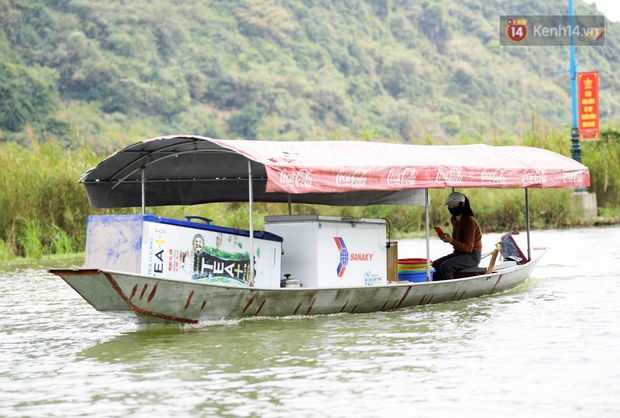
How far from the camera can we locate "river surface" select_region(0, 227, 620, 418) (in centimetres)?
717

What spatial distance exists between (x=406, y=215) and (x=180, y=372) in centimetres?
1802

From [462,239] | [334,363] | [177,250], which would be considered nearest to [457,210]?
[462,239]

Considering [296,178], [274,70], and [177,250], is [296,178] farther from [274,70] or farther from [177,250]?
[274,70]

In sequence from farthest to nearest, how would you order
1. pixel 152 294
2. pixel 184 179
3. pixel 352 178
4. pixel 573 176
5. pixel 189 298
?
pixel 573 176, pixel 184 179, pixel 352 178, pixel 189 298, pixel 152 294

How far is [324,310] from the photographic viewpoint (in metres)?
11.6

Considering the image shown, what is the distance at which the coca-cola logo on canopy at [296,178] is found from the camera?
1042 centimetres

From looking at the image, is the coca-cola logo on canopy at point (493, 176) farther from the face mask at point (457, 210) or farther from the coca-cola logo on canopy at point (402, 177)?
the coca-cola logo on canopy at point (402, 177)

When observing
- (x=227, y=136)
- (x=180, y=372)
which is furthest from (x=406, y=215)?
(x=227, y=136)

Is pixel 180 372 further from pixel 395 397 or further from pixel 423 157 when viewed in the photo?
pixel 423 157

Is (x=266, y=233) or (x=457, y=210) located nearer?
(x=266, y=233)

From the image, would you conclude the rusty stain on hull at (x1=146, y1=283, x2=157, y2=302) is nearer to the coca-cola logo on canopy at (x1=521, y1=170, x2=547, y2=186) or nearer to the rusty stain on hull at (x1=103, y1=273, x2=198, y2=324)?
the rusty stain on hull at (x1=103, y1=273, x2=198, y2=324)

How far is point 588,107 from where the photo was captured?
99.9 ft

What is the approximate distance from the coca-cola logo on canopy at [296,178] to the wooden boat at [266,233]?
0.02 metres

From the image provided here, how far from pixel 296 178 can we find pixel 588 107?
22.1m
